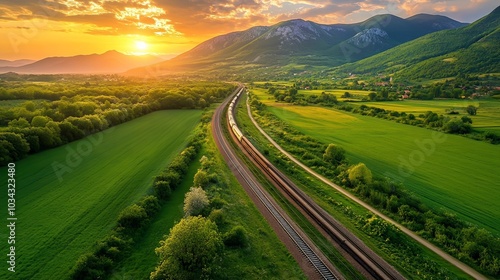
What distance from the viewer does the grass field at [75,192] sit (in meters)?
29.2

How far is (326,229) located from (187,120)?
279ft

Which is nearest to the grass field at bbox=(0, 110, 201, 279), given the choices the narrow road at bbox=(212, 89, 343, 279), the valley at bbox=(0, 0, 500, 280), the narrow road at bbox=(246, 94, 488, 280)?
the valley at bbox=(0, 0, 500, 280)

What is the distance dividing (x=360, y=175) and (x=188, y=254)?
34823mm

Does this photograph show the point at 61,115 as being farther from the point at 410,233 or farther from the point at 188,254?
the point at 410,233

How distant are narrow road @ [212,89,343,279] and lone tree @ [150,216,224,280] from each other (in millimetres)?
10146

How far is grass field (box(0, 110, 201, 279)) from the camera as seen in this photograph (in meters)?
29.2

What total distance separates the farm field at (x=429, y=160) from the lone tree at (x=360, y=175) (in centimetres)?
835

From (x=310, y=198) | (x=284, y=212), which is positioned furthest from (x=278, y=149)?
(x=284, y=212)

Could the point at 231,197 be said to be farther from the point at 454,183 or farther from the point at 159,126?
the point at 159,126

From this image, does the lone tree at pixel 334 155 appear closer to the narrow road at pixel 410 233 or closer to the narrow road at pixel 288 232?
the narrow road at pixel 410 233

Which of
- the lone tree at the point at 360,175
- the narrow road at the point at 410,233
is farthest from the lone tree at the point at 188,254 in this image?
the lone tree at the point at 360,175

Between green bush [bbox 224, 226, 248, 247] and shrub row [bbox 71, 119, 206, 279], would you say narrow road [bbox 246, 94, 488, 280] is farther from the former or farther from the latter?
shrub row [bbox 71, 119, 206, 279]

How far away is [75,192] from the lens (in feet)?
142

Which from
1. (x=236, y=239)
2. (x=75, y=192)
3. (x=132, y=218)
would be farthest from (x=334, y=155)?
(x=75, y=192)
